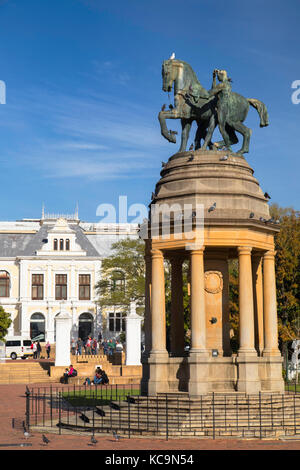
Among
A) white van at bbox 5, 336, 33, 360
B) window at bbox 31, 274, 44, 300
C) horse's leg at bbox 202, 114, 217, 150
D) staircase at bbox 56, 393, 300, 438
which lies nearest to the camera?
staircase at bbox 56, 393, 300, 438

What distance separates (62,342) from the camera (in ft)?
145

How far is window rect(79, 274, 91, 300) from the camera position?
85.1m

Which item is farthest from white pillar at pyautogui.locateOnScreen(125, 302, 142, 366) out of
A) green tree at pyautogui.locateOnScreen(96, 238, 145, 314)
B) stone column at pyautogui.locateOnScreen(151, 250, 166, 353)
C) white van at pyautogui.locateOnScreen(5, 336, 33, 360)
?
stone column at pyautogui.locateOnScreen(151, 250, 166, 353)

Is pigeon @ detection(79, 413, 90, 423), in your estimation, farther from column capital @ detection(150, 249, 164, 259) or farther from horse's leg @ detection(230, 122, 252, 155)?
horse's leg @ detection(230, 122, 252, 155)

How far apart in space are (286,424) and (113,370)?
25.8 meters

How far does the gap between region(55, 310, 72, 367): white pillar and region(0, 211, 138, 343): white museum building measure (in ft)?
121

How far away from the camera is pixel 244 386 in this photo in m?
20.5

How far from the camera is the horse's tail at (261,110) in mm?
24156

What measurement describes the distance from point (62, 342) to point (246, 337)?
25.2m

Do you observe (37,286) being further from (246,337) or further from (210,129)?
(246,337)

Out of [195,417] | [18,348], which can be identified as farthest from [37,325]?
[195,417]

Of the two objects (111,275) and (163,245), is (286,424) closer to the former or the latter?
(163,245)

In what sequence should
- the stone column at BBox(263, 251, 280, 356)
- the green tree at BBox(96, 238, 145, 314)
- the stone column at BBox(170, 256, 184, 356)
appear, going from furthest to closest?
the green tree at BBox(96, 238, 145, 314) < the stone column at BBox(170, 256, 184, 356) < the stone column at BBox(263, 251, 280, 356)
